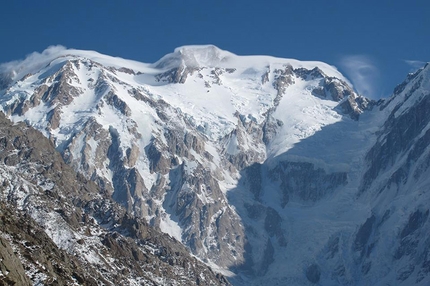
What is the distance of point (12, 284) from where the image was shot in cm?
11369

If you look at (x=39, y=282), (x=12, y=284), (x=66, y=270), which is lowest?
(x=12, y=284)

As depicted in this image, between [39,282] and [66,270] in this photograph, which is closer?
[39,282]

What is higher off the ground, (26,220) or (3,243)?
(26,220)

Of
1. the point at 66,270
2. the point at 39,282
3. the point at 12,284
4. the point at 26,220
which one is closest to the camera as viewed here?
the point at 12,284

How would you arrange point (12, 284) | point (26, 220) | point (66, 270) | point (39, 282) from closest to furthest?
point (12, 284) → point (39, 282) → point (66, 270) → point (26, 220)

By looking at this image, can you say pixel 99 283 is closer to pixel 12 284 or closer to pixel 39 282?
pixel 39 282

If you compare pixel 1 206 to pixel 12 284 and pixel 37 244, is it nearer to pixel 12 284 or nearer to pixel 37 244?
pixel 37 244

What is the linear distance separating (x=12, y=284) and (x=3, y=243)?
667 centimetres

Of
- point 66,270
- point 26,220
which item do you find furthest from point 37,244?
point 26,220

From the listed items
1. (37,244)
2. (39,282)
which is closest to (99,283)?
(37,244)

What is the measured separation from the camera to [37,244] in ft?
557

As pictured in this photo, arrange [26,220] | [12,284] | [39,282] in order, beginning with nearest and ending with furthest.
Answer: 1. [12,284]
2. [39,282]
3. [26,220]

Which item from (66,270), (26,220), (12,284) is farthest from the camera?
(26,220)

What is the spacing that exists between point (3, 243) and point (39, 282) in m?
25.6
